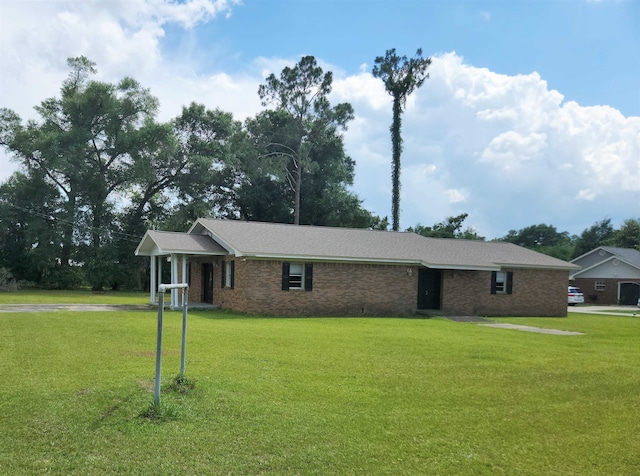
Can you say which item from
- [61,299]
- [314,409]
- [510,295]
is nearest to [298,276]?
[510,295]

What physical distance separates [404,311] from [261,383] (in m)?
16.2

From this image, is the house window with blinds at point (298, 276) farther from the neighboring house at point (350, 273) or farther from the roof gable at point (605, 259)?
the roof gable at point (605, 259)

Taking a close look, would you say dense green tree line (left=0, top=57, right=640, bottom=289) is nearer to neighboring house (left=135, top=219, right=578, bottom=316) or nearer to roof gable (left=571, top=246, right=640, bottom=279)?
roof gable (left=571, top=246, right=640, bottom=279)

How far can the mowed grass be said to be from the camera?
16.6ft

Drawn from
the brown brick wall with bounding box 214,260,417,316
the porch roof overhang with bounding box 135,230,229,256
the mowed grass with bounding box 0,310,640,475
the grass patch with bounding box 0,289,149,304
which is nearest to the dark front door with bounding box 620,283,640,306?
the brown brick wall with bounding box 214,260,417,316

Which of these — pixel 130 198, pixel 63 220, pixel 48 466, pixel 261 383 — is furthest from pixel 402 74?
pixel 48 466

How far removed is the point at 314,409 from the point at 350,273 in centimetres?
1605

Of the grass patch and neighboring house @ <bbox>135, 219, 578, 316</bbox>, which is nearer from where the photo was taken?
neighboring house @ <bbox>135, 219, 578, 316</bbox>

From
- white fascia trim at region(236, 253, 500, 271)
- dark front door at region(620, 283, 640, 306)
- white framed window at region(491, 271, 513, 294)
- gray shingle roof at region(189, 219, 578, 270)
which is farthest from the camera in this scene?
dark front door at region(620, 283, 640, 306)

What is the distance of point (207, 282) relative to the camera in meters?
25.8

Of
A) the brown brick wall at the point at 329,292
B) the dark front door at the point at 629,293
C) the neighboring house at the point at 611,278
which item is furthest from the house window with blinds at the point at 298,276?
the dark front door at the point at 629,293

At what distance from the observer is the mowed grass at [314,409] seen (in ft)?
16.6

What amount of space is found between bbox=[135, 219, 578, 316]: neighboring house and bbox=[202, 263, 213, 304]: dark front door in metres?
0.05

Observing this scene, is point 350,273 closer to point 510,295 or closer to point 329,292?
point 329,292
